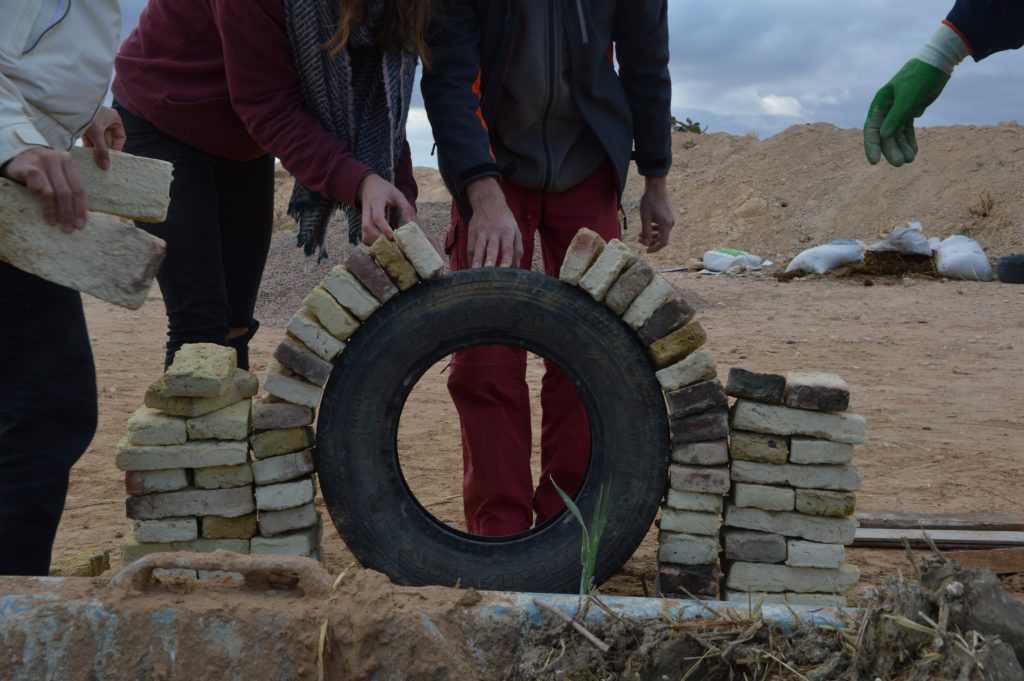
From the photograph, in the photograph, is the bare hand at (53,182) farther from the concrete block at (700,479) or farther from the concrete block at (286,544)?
the concrete block at (700,479)

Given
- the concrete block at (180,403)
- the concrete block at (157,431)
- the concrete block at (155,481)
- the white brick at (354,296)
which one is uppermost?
the white brick at (354,296)

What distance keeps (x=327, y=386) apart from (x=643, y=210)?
4.88 ft

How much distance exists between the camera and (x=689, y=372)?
2.80 metres

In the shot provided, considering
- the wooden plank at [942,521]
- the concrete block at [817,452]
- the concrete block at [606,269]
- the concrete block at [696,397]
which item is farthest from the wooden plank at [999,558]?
the concrete block at [606,269]

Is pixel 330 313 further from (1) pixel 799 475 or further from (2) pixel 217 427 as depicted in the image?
(1) pixel 799 475

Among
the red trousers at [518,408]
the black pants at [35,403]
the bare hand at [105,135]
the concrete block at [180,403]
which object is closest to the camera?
the black pants at [35,403]

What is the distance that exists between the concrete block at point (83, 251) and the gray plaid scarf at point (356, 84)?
2.81 feet

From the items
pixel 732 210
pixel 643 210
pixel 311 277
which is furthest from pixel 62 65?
pixel 732 210

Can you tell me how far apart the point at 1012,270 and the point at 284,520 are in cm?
1160

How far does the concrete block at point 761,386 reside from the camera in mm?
2852

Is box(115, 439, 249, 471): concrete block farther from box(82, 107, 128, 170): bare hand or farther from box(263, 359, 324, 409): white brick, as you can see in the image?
box(82, 107, 128, 170): bare hand

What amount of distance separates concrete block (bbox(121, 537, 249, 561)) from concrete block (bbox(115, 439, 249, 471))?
0.24 metres

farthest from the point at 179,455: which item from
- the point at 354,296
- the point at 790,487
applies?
Result: the point at 790,487

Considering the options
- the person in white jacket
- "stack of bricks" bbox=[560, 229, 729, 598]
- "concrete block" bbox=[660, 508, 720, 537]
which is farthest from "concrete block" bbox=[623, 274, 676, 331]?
the person in white jacket
